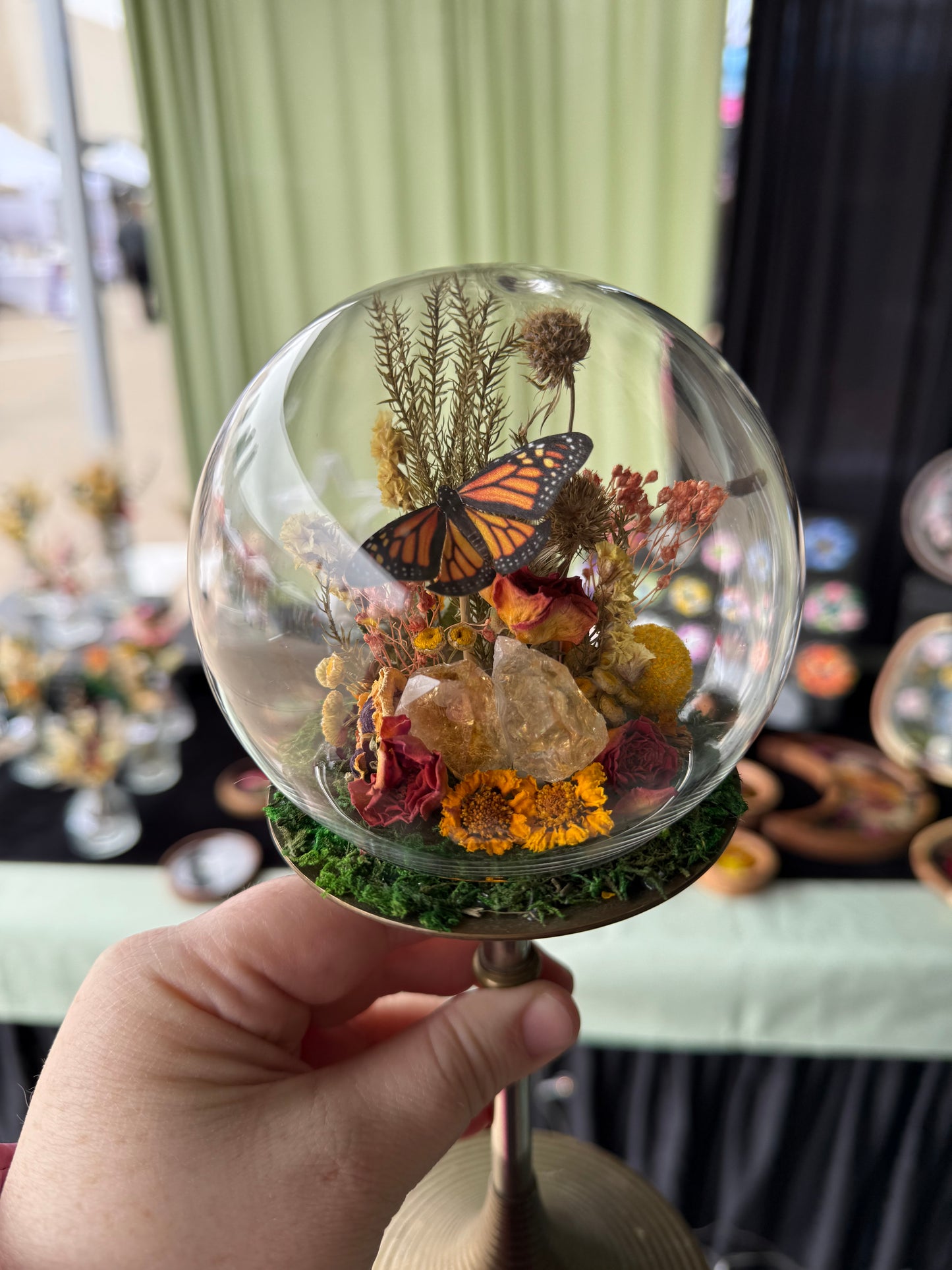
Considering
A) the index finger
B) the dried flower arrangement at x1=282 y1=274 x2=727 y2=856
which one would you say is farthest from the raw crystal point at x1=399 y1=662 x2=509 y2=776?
the index finger

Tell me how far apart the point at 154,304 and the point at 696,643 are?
230cm

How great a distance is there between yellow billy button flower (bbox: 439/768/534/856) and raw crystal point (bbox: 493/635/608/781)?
0.02 metres

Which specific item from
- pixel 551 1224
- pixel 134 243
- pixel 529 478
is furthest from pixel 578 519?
pixel 134 243

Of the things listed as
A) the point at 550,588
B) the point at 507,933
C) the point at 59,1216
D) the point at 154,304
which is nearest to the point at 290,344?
the point at 550,588

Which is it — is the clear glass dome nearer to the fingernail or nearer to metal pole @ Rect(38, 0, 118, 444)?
the fingernail

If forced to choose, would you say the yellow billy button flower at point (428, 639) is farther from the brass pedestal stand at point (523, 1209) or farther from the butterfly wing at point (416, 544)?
the brass pedestal stand at point (523, 1209)

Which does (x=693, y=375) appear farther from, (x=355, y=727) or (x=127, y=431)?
(x=127, y=431)

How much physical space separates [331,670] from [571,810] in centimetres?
17

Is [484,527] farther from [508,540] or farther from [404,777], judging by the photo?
[404,777]

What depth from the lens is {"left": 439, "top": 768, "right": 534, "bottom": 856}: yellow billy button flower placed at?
0.50m

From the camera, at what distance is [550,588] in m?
0.50

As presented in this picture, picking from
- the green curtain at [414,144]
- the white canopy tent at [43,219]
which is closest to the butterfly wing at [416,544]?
the green curtain at [414,144]

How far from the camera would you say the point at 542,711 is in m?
0.49

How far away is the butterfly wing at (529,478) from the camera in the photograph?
0.45 meters
